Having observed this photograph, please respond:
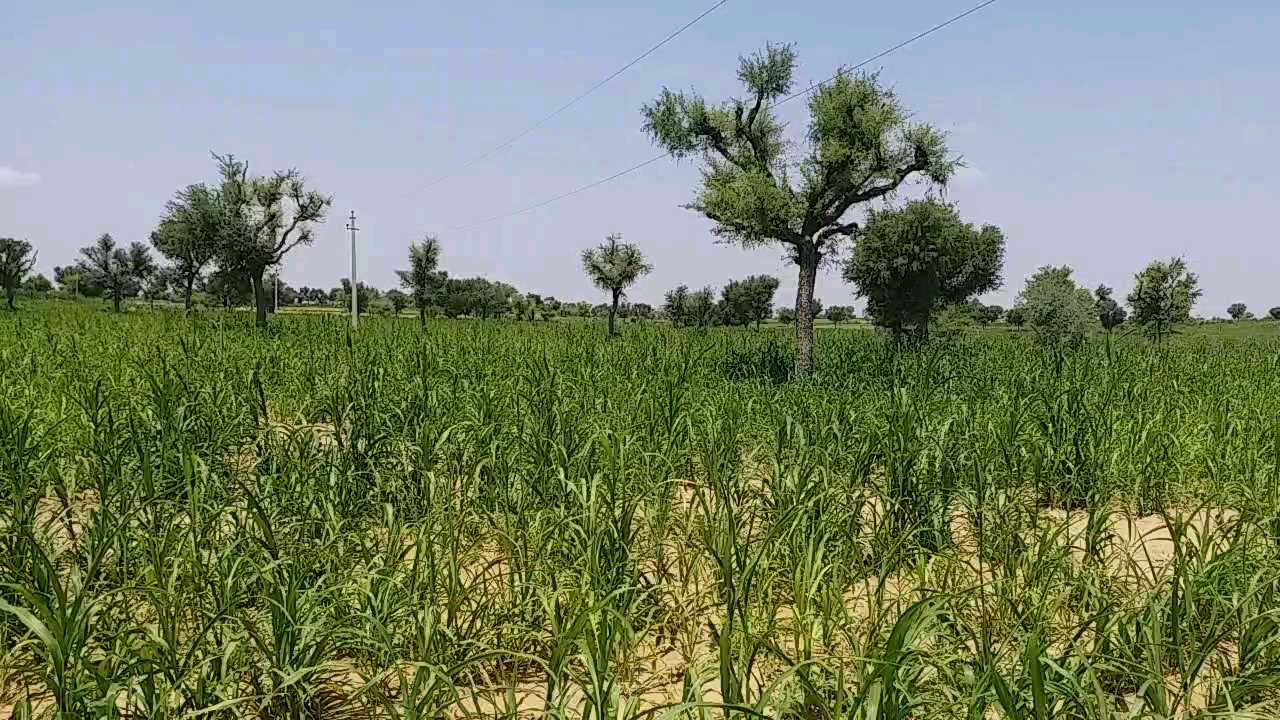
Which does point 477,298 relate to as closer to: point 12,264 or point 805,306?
point 12,264

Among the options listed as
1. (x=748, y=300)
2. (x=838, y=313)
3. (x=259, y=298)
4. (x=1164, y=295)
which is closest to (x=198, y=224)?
(x=259, y=298)

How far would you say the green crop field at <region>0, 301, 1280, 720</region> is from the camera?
2.30 meters

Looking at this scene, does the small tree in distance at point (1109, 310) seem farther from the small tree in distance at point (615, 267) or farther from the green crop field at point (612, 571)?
the green crop field at point (612, 571)

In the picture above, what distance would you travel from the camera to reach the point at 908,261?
81.6 feet

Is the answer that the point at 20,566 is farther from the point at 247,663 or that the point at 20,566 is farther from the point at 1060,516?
the point at 1060,516

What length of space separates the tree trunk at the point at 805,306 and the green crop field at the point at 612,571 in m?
6.00

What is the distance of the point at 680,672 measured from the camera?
2984 millimetres

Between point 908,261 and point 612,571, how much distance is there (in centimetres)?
2423

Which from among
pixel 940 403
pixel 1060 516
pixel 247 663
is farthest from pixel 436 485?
pixel 940 403

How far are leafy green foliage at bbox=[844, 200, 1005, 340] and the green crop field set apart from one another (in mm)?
19449

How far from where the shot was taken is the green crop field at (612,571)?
90.7 inches

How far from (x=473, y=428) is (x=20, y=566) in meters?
2.85

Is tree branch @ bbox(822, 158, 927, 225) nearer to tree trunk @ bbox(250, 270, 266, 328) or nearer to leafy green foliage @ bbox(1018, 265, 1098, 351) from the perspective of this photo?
leafy green foliage @ bbox(1018, 265, 1098, 351)

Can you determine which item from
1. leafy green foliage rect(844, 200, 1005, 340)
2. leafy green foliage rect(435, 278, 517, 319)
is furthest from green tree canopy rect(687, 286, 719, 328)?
leafy green foliage rect(844, 200, 1005, 340)
